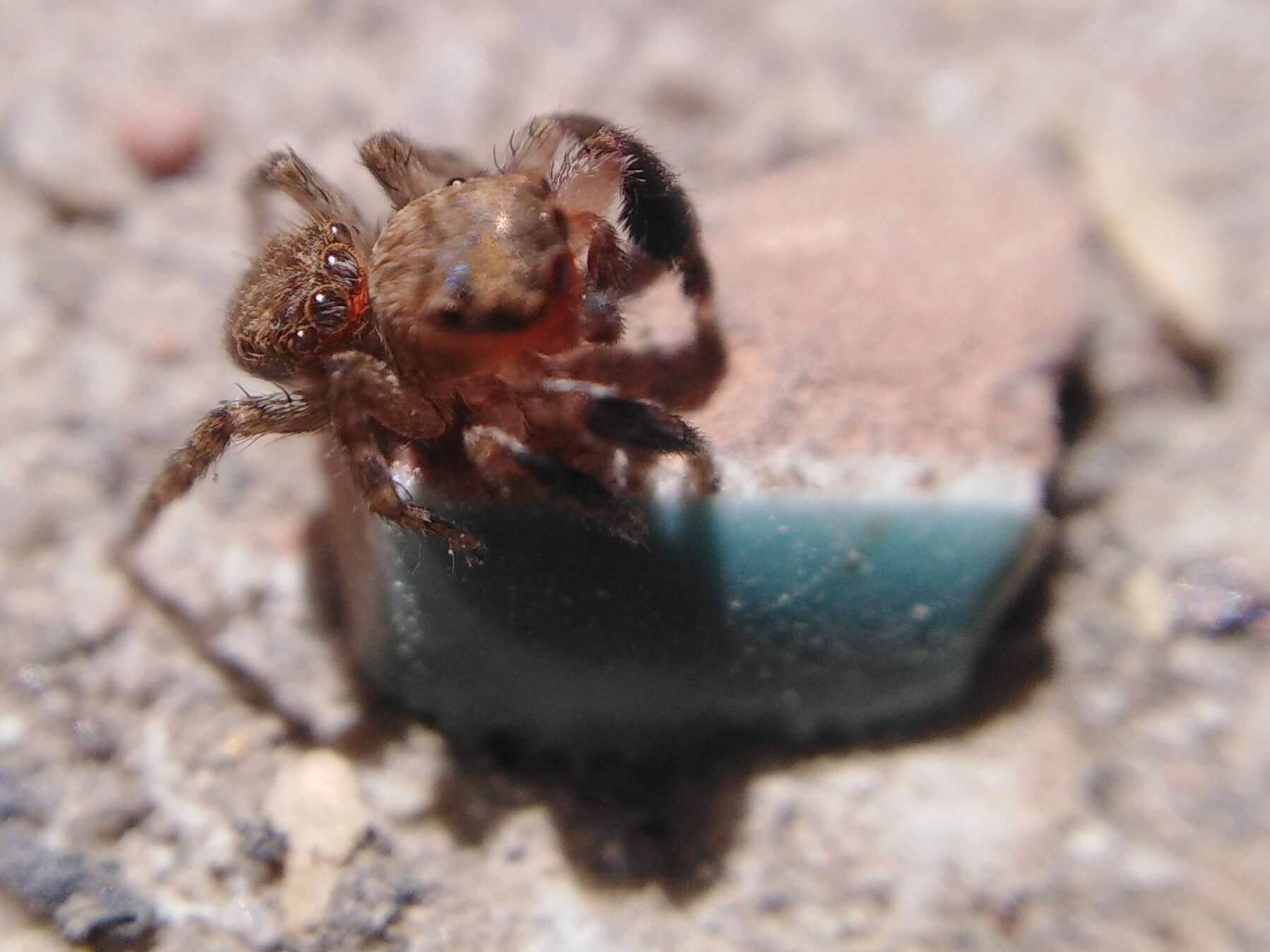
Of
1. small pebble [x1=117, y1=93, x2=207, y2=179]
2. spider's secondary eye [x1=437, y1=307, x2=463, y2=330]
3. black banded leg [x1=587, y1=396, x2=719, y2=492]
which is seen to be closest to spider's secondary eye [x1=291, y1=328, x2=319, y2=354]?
spider's secondary eye [x1=437, y1=307, x2=463, y2=330]

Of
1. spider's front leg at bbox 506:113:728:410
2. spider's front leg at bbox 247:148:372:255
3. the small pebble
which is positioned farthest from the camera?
the small pebble

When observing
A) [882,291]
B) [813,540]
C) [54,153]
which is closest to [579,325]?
[813,540]

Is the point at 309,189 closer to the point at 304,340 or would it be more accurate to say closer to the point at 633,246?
the point at 304,340

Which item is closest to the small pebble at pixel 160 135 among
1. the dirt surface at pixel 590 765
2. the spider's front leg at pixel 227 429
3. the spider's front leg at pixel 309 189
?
the dirt surface at pixel 590 765

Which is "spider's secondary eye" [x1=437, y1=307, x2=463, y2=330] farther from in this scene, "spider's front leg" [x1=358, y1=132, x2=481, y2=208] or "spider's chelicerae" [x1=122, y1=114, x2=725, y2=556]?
"spider's front leg" [x1=358, y1=132, x2=481, y2=208]

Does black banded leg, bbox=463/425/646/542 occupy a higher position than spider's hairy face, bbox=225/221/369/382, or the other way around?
spider's hairy face, bbox=225/221/369/382

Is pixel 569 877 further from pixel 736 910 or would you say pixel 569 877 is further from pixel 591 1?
pixel 591 1

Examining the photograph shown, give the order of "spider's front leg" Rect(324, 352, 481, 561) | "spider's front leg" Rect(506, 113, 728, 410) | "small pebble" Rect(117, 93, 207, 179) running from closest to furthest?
"spider's front leg" Rect(324, 352, 481, 561)
"spider's front leg" Rect(506, 113, 728, 410)
"small pebble" Rect(117, 93, 207, 179)

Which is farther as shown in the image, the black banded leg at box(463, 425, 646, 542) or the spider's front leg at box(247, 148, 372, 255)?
the spider's front leg at box(247, 148, 372, 255)
